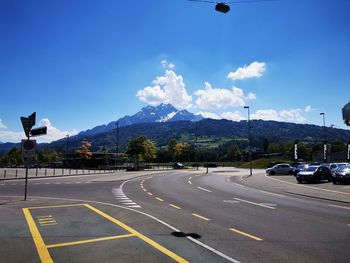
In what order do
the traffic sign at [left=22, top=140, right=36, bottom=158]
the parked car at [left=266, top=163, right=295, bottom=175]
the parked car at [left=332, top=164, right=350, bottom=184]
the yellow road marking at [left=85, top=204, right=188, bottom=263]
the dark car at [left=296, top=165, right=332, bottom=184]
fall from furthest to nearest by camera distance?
1. the parked car at [left=266, top=163, right=295, bottom=175]
2. the dark car at [left=296, top=165, right=332, bottom=184]
3. the parked car at [left=332, top=164, right=350, bottom=184]
4. the traffic sign at [left=22, top=140, right=36, bottom=158]
5. the yellow road marking at [left=85, top=204, right=188, bottom=263]

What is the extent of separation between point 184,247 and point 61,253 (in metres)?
2.64

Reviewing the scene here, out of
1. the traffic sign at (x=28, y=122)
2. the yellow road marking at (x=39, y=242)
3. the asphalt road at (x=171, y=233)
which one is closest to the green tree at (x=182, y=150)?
the traffic sign at (x=28, y=122)

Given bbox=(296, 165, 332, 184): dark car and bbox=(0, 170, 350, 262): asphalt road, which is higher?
bbox=(296, 165, 332, 184): dark car

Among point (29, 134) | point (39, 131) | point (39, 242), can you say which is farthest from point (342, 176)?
point (39, 242)

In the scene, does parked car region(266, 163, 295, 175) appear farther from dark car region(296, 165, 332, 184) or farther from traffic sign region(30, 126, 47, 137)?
traffic sign region(30, 126, 47, 137)

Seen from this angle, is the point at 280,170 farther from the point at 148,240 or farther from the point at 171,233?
the point at 148,240

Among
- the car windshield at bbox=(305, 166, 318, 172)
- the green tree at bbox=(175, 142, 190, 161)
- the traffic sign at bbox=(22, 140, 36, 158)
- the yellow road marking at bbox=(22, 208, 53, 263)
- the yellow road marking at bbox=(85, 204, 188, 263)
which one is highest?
the green tree at bbox=(175, 142, 190, 161)

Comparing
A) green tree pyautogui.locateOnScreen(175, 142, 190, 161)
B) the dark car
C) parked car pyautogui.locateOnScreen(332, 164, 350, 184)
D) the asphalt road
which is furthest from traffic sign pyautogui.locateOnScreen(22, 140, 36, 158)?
green tree pyautogui.locateOnScreen(175, 142, 190, 161)

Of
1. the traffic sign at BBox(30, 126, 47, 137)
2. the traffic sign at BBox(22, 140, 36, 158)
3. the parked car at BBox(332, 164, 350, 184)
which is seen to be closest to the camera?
the traffic sign at BBox(22, 140, 36, 158)

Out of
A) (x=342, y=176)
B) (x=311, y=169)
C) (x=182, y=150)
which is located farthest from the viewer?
(x=182, y=150)

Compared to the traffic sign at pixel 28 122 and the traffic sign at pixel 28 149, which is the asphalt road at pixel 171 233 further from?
the traffic sign at pixel 28 122

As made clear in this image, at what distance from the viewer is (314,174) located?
108ft

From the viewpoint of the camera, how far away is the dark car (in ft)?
108

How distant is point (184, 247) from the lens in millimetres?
8070
